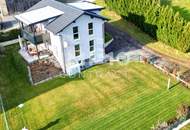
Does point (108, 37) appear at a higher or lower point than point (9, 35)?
higher

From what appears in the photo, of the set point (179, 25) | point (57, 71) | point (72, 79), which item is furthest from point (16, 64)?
point (179, 25)

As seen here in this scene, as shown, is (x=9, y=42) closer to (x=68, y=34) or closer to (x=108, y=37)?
A: (x=68, y=34)

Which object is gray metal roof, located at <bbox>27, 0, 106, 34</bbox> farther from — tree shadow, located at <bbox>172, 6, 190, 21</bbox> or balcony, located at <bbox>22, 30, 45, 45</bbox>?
tree shadow, located at <bbox>172, 6, 190, 21</bbox>

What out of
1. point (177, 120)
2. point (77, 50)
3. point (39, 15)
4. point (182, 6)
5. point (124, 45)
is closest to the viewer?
point (177, 120)

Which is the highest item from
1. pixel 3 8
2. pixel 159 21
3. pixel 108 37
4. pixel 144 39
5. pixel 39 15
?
pixel 39 15

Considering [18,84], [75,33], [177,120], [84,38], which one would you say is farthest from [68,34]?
[177,120]

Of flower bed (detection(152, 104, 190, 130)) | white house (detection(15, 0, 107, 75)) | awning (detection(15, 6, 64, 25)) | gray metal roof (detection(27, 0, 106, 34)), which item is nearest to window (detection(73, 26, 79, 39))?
white house (detection(15, 0, 107, 75))

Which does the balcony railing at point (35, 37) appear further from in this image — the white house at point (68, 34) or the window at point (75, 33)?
the window at point (75, 33)
